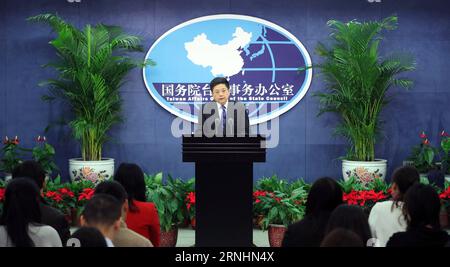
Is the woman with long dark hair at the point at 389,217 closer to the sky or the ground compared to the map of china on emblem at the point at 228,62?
closer to the ground

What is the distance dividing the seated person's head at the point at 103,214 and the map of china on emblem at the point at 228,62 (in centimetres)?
596

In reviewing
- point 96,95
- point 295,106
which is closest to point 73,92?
point 96,95

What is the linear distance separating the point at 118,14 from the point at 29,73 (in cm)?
140

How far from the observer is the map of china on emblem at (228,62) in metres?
8.73

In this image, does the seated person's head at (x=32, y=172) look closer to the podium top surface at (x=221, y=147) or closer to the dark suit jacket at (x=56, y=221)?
the dark suit jacket at (x=56, y=221)

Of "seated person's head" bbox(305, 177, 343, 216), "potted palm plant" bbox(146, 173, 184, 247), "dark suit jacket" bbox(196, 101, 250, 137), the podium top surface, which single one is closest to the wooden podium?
the podium top surface

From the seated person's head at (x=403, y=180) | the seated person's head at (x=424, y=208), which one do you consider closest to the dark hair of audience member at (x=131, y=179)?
the seated person's head at (x=403, y=180)

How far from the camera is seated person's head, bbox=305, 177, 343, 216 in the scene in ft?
10.2

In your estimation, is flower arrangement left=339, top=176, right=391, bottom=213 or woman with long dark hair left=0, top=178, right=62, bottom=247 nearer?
woman with long dark hair left=0, top=178, right=62, bottom=247

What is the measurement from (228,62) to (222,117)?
3502 mm

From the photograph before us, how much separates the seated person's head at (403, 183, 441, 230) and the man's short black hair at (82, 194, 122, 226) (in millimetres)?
1269

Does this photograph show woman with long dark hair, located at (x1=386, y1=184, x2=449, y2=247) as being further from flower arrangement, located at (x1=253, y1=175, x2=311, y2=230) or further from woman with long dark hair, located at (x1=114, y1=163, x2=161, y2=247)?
flower arrangement, located at (x1=253, y1=175, x2=311, y2=230)

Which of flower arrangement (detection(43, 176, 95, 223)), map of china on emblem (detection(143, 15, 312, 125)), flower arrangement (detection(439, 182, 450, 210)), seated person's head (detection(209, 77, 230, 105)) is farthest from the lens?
map of china on emblem (detection(143, 15, 312, 125))

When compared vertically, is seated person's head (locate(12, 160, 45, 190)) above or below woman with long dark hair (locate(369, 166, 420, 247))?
above
